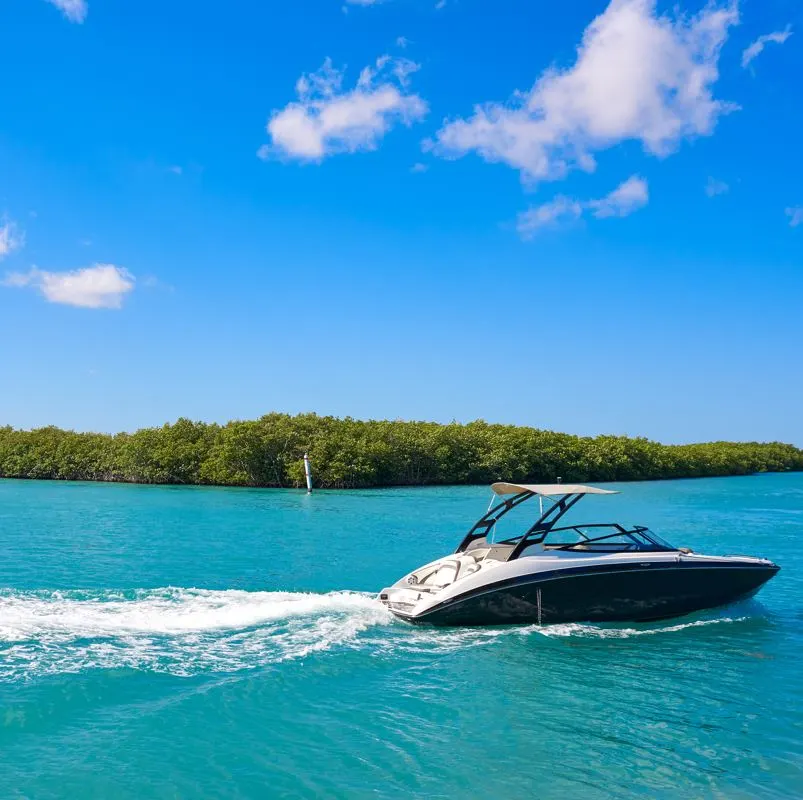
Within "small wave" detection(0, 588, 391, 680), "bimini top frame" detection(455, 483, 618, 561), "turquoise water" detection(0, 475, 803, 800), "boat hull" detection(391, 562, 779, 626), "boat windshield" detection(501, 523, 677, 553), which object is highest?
"bimini top frame" detection(455, 483, 618, 561)

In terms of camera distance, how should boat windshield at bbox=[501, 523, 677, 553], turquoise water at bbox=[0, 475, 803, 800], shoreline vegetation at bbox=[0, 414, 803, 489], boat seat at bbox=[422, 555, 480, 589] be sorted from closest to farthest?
turquoise water at bbox=[0, 475, 803, 800], boat seat at bbox=[422, 555, 480, 589], boat windshield at bbox=[501, 523, 677, 553], shoreline vegetation at bbox=[0, 414, 803, 489]

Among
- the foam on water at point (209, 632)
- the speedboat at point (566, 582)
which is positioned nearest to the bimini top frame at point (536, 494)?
the speedboat at point (566, 582)

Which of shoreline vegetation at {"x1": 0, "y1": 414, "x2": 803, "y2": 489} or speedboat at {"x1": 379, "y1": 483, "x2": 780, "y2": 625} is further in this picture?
shoreline vegetation at {"x1": 0, "y1": 414, "x2": 803, "y2": 489}

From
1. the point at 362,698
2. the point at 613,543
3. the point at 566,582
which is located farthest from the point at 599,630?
the point at 362,698

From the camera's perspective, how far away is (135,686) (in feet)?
31.3

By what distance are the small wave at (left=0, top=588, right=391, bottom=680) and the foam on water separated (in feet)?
0.05

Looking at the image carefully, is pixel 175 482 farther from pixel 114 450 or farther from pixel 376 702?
pixel 376 702

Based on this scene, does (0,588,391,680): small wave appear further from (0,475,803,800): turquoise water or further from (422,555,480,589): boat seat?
(422,555,480,589): boat seat

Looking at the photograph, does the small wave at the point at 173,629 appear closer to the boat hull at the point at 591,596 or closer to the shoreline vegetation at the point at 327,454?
the boat hull at the point at 591,596

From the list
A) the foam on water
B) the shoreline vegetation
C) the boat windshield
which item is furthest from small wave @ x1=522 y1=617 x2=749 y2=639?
the shoreline vegetation

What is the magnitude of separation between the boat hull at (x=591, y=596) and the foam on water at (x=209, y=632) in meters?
0.22

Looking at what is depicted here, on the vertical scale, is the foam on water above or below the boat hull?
below

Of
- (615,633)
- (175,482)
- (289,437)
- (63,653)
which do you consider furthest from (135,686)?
(175,482)

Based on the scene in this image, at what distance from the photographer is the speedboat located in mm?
12430
